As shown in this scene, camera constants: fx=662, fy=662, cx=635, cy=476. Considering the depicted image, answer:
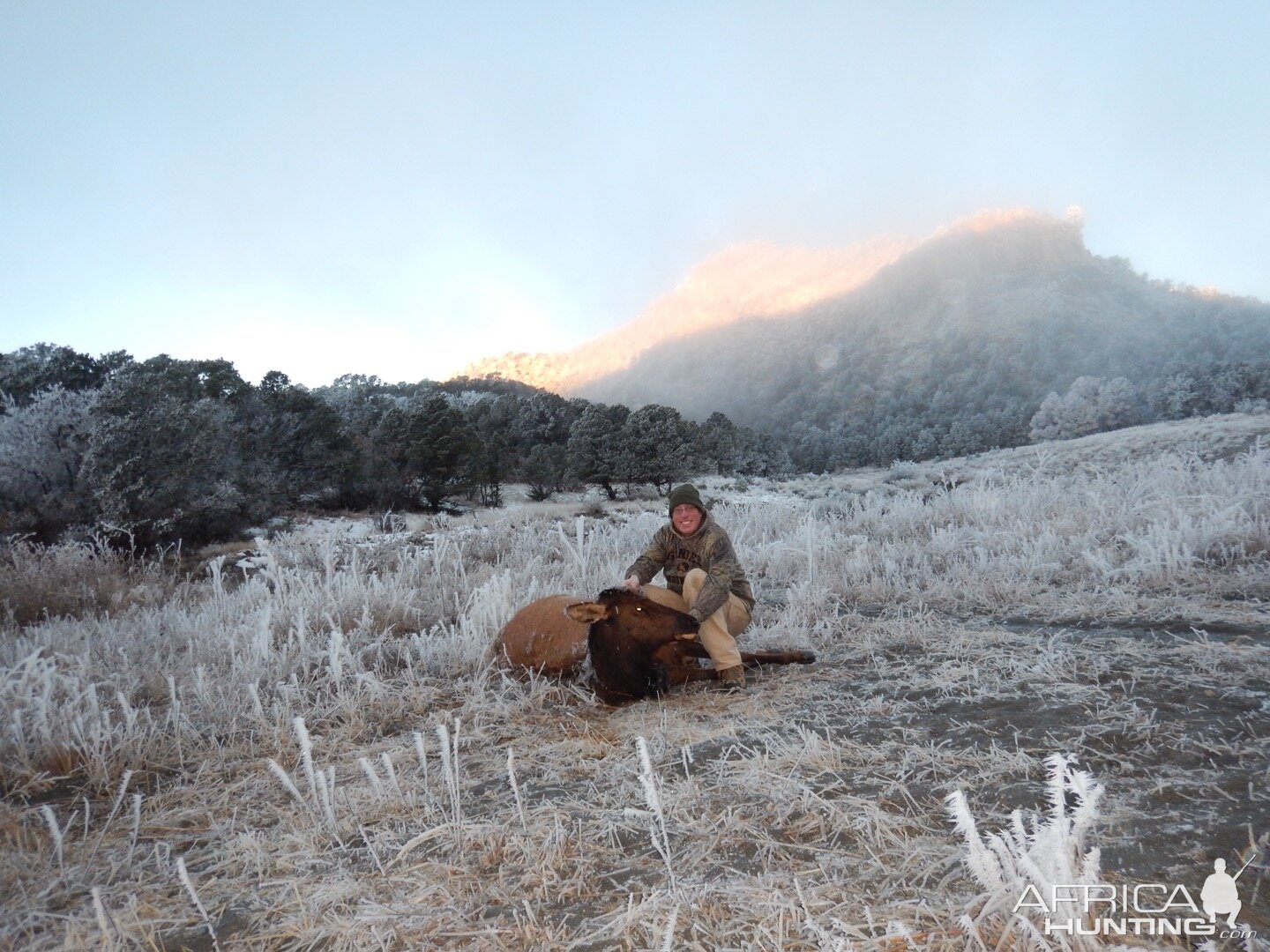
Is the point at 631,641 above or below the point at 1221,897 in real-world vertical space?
above

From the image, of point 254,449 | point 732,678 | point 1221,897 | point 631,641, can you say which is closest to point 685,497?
point 631,641

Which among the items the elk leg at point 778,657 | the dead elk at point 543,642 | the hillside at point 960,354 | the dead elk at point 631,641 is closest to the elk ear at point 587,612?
the dead elk at point 631,641

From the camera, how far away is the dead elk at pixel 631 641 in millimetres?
3824

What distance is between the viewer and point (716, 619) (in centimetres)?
398

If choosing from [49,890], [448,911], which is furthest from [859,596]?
[49,890]

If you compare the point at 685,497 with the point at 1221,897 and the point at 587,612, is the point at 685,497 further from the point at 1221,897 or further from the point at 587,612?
the point at 1221,897

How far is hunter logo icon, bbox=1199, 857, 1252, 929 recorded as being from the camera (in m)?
1.50

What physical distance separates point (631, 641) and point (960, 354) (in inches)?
4513

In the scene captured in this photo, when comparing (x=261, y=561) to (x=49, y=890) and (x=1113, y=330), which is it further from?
(x=1113, y=330)

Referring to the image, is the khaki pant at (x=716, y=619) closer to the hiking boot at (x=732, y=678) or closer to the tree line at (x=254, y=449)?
the hiking boot at (x=732, y=678)

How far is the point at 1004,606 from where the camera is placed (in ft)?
16.6

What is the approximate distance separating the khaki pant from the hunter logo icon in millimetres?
2474

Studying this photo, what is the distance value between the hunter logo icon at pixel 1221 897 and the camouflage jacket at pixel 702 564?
2463mm

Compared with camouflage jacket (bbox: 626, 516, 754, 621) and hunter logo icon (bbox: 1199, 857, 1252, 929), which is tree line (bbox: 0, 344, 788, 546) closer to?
camouflage jacket (bbox: 626, 516, 754, 621)
